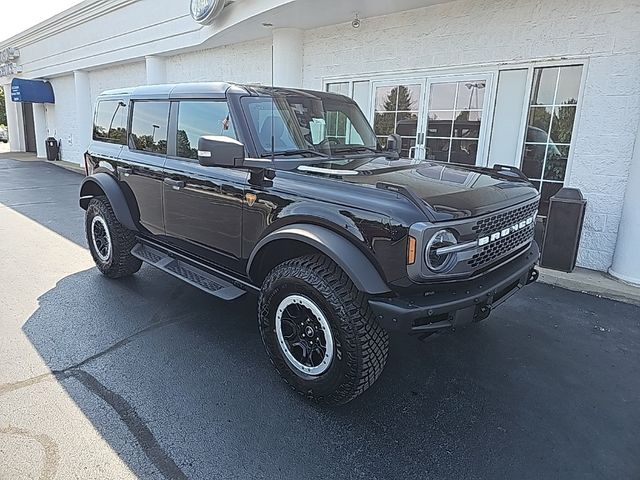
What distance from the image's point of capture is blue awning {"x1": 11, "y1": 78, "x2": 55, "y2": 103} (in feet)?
60.3

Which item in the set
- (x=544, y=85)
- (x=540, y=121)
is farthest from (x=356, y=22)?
(x=540, y=121)

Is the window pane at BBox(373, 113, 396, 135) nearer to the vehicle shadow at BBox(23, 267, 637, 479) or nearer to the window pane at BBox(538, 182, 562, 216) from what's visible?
the window pane at BBox(538, 182, 562, 216)

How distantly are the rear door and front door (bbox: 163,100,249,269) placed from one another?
0.48 ft

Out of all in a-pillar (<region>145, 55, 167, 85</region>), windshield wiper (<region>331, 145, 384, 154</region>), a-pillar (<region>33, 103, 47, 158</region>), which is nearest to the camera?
windshield wiper (<region>331, 145, 384, 154</region>)

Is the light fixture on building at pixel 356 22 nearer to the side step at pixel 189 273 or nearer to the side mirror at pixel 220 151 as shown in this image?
the side step at pixel 189 273

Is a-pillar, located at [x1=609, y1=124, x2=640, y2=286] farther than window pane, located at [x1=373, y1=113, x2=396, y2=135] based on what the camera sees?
No

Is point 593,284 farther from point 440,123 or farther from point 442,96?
point 442,96

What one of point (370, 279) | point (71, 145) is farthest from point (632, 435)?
point (71, 145)

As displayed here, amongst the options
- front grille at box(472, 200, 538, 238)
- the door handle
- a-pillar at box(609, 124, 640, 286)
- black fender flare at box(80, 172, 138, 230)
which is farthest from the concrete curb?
black fender flare at box(80, 172, 138, 230)

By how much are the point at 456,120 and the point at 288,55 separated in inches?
138

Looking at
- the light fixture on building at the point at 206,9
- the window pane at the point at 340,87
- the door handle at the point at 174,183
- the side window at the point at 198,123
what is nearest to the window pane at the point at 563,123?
the window pane at the point at 340,87

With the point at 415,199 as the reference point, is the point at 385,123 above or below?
above

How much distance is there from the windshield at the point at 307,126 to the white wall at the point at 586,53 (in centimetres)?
292

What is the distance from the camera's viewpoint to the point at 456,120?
672cm
